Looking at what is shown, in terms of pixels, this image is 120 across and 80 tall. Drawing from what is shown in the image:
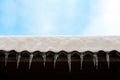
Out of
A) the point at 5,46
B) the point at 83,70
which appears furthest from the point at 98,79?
the point at 5,46

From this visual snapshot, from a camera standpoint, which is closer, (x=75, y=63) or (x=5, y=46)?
(x=75, y=63)

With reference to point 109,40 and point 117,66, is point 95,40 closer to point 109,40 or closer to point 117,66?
point 109,40

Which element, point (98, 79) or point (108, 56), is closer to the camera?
point (108, 56)

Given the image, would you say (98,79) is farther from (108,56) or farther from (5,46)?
(5,46)

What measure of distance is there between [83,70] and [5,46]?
5.21ft

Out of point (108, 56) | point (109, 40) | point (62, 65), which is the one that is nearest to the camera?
point (108, 56)

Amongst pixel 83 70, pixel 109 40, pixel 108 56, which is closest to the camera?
pixel 108 56

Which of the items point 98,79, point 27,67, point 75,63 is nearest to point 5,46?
point 27,67

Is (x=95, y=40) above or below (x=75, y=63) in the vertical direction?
above

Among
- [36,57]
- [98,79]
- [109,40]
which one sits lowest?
[98,79]

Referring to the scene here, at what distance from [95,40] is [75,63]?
123cm

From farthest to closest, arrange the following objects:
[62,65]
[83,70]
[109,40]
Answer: [109,40] → [83,70] → [62,65]

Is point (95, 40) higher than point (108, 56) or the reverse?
higher

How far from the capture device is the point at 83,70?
609 cm
